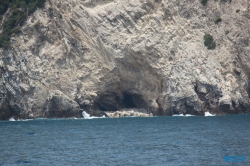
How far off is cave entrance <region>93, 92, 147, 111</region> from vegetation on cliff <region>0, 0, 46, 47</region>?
11.1 meters

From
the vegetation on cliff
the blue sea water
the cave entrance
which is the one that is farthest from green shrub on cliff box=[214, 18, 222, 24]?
the vegetation on cliff

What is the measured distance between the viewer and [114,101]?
57.5 meters

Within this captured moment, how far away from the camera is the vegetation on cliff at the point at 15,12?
55281 millimetres

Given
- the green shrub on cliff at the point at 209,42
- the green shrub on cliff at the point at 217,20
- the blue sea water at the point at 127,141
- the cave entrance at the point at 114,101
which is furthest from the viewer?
the green shrub on cliff at the point at 217,20

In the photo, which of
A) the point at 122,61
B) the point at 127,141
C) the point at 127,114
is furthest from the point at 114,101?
the point at 127,141

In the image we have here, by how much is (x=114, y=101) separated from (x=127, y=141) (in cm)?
2242

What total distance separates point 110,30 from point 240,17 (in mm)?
14308

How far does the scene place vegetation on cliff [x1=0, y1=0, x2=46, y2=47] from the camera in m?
55.3

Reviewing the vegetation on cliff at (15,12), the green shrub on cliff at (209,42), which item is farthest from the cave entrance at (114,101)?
the vegetation on cliff at (15,12)

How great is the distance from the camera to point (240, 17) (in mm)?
59188

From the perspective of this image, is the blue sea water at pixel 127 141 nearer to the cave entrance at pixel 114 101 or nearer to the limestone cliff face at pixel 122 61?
the limestone cliff face at pixel 122 61

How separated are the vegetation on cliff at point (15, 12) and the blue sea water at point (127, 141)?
9.96m

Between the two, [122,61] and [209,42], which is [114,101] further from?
[209,42]

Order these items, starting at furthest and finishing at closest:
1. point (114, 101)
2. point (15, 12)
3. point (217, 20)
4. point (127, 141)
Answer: point (217, 20) < point (114, 101) < point (15, 12) < point (127, 141)
